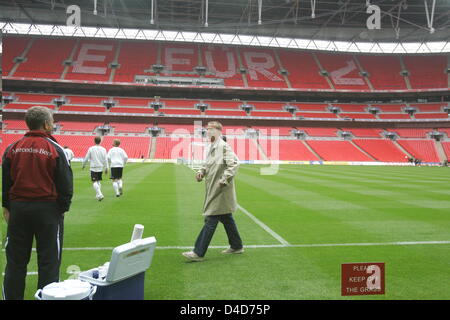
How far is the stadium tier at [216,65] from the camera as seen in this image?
52969mm

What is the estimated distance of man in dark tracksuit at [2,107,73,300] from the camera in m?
3.12

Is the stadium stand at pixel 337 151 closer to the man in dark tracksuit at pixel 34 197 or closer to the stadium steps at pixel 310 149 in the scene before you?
the stadium steps at pixel 310 149

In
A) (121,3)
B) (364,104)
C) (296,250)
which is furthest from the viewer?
(364,104)

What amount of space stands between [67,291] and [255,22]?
171ft

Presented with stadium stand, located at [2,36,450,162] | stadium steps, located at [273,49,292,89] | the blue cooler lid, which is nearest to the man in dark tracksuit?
the blue cooler lid

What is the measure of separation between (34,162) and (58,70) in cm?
5604

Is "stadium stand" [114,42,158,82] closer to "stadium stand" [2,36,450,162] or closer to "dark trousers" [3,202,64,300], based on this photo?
"stadium stand" [2,36,450,162]

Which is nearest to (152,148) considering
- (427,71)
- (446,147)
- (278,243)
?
(278,243)

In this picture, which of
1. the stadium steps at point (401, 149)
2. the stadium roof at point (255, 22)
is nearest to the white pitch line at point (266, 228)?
the stadium roof at point (255, 22)

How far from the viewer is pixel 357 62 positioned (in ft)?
200

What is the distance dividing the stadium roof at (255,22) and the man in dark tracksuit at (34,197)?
130 feet
